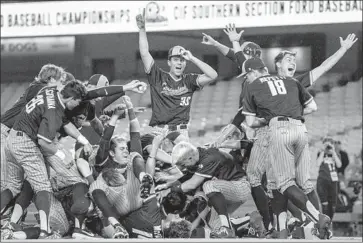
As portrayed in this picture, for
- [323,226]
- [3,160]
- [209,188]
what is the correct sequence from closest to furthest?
[323,226]
[209,188]
[3,160]

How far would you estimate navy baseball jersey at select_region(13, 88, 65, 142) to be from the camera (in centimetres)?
753

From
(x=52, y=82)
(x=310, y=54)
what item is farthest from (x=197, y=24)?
(x=52, y=82)

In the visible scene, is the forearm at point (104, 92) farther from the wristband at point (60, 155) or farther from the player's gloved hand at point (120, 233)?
the player's gloved hand at point (120, 233)

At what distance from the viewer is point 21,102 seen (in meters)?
8.49

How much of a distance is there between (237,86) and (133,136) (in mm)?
9628

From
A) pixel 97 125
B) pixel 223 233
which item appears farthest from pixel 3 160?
pixel 223 233

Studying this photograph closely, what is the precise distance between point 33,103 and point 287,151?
7.33 ft

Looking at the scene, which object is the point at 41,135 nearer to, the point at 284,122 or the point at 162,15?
the point at 284,122

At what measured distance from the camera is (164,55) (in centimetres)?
1716

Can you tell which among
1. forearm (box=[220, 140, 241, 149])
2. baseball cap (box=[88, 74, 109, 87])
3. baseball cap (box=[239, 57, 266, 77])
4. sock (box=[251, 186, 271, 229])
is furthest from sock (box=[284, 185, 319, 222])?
baseball cap (box=[88, 74, 109, 87])

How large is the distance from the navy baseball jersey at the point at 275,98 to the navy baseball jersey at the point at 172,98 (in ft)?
3.44

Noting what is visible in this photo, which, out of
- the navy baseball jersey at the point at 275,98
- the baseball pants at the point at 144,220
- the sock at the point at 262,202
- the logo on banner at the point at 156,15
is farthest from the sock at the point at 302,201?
the logo on banner at the point at 156,15

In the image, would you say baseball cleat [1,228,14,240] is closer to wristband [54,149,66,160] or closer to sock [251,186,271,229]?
wristband [54,149,66,160]

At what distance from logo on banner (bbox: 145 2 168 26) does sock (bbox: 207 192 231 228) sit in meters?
8.70
